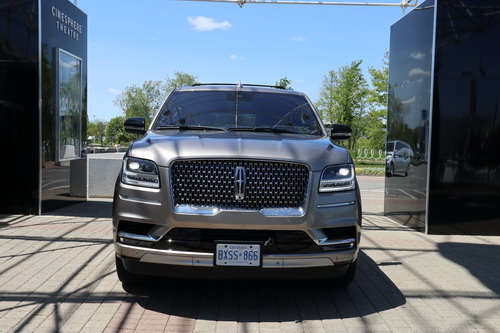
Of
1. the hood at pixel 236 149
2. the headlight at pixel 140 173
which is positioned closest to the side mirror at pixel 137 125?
the hood at pixel 236 149

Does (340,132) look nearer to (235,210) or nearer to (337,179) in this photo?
(337,179)

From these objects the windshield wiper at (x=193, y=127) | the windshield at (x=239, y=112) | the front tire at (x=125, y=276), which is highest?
the windshield at (x=239, y=112)

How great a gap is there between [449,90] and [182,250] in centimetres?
595

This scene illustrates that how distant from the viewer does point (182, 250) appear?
12.9 feet

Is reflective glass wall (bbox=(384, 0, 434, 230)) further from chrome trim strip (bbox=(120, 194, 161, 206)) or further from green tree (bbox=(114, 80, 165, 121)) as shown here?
green tree (bbox=(114, 80, 165, 121))

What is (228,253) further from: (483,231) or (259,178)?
(483,231)

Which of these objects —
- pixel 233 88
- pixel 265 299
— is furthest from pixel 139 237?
pixel 233 88

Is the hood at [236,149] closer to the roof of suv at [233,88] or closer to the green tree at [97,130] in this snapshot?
the roof of suv at [233,88]

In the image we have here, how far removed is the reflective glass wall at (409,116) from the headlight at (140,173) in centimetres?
560

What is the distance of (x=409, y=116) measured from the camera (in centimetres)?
923

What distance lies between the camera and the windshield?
5274 mm

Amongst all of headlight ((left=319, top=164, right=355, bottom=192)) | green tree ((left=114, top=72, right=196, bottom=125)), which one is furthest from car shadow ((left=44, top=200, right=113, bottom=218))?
green tree ((left=114, top=72, right=196, bottom=125))

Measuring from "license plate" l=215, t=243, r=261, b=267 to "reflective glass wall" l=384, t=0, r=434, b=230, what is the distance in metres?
5.27

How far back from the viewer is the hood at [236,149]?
4074 millimetres
